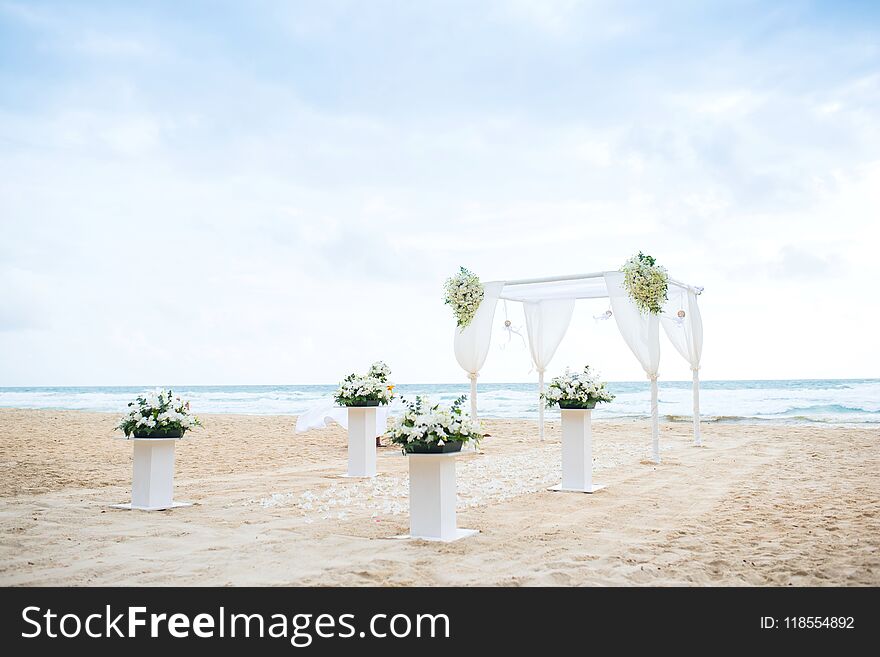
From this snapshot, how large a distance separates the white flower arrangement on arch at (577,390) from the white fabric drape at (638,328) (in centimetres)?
230

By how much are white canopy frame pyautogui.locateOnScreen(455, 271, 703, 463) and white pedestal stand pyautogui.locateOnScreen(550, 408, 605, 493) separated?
8.21 feet

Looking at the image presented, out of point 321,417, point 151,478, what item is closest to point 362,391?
point 151,478

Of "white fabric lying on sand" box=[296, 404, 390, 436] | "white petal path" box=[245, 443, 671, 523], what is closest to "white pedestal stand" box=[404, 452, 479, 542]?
"white petal path" box=[245, 443, 671, 523]

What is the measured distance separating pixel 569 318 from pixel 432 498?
24.7 feet

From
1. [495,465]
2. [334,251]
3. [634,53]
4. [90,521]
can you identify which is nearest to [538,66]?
[634,53]

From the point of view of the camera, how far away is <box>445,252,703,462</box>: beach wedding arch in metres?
8.86

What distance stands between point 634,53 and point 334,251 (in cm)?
1061

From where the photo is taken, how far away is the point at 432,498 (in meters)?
4.59

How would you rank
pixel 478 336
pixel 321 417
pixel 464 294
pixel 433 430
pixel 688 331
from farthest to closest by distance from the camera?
pixel 321 417 < pixel 688 331 < pixel 478 336 < pixel 464 294 < pixel 433 430

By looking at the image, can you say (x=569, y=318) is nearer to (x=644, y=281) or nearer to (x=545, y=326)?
(x=545, y=326)

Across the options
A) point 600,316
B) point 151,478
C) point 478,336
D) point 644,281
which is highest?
point 644,281

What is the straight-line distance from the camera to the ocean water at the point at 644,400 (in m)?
23.1

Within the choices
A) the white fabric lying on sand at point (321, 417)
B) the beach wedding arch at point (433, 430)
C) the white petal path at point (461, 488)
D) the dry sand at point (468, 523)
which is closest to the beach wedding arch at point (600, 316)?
the white petal path at point (461, 488)

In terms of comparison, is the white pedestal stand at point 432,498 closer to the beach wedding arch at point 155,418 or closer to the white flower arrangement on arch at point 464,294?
the beach wedding arch at point 155,418
